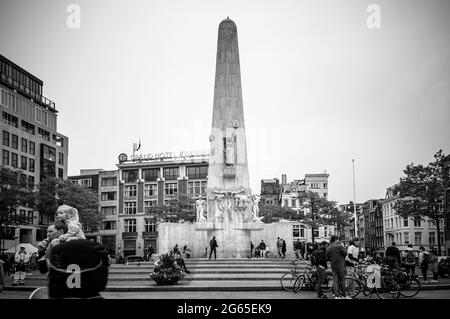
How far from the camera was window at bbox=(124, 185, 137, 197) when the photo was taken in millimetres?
91812

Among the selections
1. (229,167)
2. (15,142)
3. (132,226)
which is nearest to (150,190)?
(132,226)

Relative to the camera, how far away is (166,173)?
90.8m

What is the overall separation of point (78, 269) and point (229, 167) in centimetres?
3386

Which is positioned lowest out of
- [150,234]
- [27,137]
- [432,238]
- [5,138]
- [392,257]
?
[432,238]

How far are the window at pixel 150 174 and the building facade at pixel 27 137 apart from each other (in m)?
25.5

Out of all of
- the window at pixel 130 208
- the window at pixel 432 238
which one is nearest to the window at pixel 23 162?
the window at pixel 130 208

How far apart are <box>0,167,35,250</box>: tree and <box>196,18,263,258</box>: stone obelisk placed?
15.9 meters

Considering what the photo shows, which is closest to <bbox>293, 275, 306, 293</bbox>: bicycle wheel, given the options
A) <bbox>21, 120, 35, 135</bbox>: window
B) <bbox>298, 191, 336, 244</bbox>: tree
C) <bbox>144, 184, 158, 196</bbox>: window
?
<bbox>21, 120, 35, 135</bbox>: window

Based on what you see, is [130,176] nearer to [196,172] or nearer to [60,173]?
[196,172]

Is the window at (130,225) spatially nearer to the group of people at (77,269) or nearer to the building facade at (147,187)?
the building facade at (147,187)

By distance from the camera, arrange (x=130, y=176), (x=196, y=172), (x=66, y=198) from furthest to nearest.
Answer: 1. (x=130, y=176)
2. (x=196, y=172)
3. (x=66, y=198)

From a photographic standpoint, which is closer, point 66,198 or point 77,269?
point 77,269

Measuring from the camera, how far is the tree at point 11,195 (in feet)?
140
